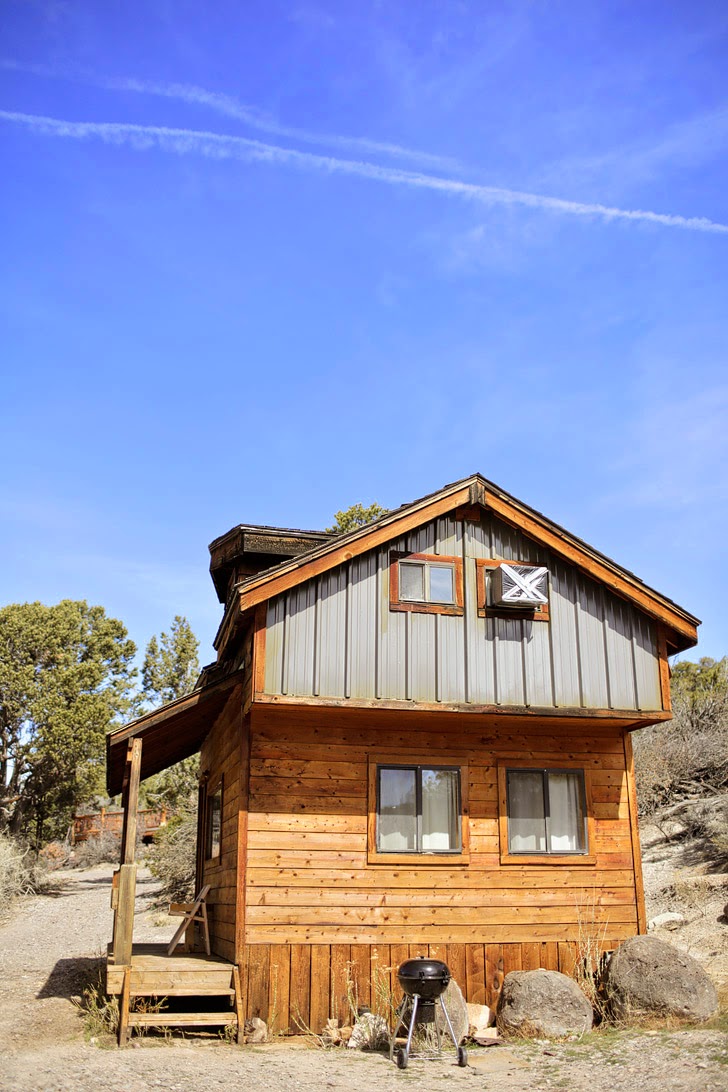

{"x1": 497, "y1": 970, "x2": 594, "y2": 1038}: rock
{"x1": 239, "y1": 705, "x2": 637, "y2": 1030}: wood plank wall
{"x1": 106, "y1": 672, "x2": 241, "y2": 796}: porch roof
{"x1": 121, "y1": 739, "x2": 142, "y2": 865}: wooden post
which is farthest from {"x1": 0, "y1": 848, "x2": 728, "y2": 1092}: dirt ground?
{"x1": 106, "y1": 672, "x2": 241, "y2": 796}: porch roof

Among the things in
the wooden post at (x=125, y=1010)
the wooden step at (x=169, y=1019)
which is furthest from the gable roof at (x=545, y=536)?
the wooden step at (x=169, y=1019)

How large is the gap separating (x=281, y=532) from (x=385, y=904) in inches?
241

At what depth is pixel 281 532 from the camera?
50.4 ft

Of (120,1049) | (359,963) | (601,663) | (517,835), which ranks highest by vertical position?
(601,663)

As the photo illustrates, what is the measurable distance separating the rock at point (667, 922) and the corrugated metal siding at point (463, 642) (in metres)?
5.74

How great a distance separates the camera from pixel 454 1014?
35.6ft

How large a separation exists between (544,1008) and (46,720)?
23903mm

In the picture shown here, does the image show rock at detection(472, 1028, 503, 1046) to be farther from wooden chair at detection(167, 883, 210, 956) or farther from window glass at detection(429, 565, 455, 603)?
window glass at detection(429, 565, 455, 603)

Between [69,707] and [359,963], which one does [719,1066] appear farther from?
[69,707]

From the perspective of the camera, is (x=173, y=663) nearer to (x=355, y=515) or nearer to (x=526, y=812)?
(x=355, y=515)

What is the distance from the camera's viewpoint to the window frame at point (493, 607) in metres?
12.6

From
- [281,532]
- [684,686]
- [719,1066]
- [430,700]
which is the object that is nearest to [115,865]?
[684,686]

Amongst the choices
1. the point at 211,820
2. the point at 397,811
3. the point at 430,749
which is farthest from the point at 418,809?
the point at 211,820

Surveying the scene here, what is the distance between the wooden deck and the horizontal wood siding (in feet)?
1.38
